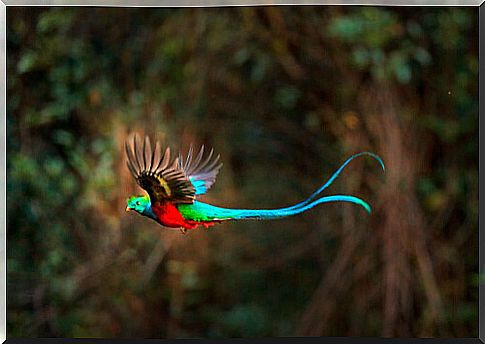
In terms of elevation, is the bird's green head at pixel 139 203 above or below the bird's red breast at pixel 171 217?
above

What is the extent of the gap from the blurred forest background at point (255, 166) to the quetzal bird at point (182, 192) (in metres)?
0.03

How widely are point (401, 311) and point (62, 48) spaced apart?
152 cm

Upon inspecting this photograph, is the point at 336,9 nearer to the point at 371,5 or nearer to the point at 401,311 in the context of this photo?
the point at 371,5

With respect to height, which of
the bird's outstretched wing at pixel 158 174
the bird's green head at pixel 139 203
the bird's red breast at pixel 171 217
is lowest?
the bird's red breast at pixel 171 217

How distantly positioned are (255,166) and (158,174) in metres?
0.35

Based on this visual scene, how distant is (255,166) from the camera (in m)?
4.06

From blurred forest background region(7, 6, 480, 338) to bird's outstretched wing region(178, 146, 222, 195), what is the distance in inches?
1.5

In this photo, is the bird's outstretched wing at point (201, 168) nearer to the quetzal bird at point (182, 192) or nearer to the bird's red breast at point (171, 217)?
the quetzal bird at point (182, 192)

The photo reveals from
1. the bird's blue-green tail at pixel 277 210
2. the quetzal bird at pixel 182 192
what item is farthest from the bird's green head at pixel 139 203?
the bird's blue-green tail at pixel 277 210

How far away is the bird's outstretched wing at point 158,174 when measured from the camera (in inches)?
156

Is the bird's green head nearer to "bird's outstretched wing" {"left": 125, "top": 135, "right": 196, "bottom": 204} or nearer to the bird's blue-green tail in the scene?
"bird's outstretched wing" {"left": 125, "top": 135, "right": 196, "bottom": 204}

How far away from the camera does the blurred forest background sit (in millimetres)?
4051

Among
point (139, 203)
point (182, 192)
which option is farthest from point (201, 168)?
point (139, 203)

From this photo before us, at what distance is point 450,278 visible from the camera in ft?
13.3
